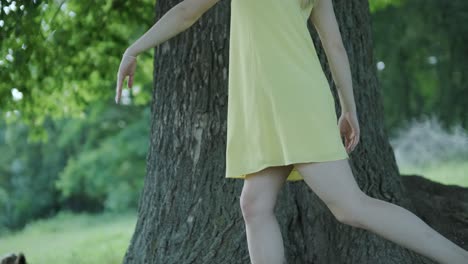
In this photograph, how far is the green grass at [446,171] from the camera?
12805 mm

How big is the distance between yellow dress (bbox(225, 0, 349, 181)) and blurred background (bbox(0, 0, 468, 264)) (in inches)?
87.7

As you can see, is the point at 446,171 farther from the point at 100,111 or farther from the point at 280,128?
the point at 280,128

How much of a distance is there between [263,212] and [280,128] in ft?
1.24

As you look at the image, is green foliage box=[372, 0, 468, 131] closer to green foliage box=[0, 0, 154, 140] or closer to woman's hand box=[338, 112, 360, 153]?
green foliage box=[0, 0, 154, 140]

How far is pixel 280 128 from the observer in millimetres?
3066

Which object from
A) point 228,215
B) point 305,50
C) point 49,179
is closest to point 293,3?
point 305,50

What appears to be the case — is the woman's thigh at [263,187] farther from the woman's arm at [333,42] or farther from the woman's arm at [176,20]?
the woman's arm at [176,20]

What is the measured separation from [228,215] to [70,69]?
409cm

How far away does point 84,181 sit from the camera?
22.0 metres

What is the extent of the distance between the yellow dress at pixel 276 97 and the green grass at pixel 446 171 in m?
9.79

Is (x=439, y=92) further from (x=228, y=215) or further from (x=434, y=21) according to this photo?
(x=228, y=215)

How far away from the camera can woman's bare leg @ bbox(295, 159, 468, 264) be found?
3.01 metres

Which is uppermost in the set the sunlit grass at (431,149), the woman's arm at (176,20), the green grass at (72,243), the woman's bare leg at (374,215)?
the woman's arm at (176,20)

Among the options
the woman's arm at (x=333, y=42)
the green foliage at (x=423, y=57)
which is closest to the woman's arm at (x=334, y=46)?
the woman's arm at (x=333, y=42)
